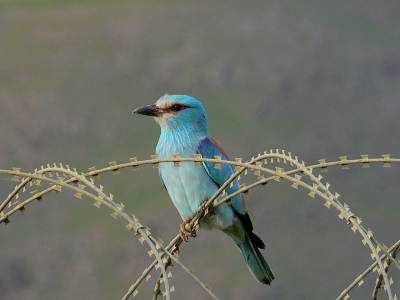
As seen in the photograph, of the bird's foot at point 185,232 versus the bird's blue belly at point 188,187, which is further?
the bird's blue belly at point 188,187

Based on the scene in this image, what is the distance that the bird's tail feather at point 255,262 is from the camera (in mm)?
3299

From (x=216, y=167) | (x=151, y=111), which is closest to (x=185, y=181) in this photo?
(x=151, y=111)

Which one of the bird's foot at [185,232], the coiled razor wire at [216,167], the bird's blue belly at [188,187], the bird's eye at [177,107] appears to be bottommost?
the coiled razor wire at [216,167]

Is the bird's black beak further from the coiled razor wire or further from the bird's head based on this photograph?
the coiled razor wire

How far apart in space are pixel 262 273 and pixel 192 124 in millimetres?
822

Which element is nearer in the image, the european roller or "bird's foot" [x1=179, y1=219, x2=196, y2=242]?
"bird's foot" [x1=179, y1=219, x2=196, y2=242]

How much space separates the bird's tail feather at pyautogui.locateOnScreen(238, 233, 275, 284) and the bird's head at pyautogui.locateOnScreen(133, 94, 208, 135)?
0.61 meters

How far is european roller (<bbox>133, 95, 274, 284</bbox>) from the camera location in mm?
3229

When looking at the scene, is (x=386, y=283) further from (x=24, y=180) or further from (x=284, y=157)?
(x=24, y=180)

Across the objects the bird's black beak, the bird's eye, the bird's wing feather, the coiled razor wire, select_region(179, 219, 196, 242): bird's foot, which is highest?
the bird's eye

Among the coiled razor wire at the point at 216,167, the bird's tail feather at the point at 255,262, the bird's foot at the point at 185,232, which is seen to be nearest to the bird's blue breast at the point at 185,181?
the bird's foot at the point at 185,232

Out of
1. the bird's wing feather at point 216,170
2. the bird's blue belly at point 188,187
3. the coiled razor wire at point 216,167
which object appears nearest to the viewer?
the coiled razor wire at point 216,167

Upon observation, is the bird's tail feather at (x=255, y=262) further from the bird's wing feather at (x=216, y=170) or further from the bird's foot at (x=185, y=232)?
the bird's foot at (x=185, y=232)

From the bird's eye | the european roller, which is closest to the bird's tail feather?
the european roller
